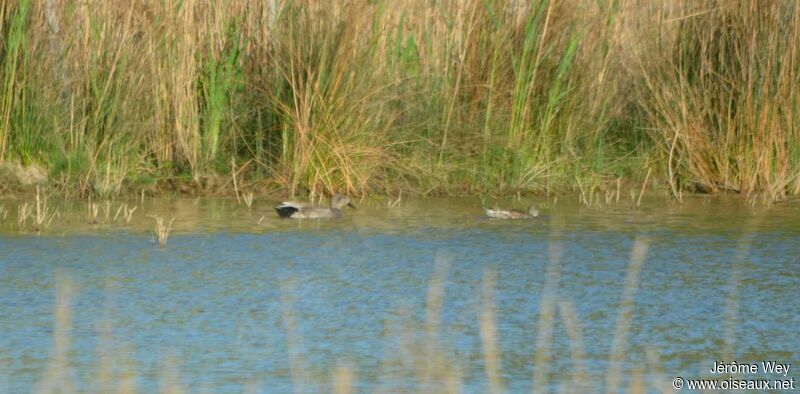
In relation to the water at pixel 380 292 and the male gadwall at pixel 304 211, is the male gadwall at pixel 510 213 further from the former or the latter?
the male gadwall at pixel 304 211

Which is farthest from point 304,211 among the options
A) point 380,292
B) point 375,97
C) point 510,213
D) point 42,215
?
point 380,292

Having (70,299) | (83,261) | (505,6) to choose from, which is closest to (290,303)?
(70,299)

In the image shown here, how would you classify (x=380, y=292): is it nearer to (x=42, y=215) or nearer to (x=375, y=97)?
(x=42, y=215)

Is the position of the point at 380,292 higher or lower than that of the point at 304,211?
lower

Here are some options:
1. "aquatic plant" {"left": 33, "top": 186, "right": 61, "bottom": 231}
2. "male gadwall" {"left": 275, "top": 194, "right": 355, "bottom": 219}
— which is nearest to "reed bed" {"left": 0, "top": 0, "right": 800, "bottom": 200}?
"aquatic plant" {"left": 33, "top": 186, "right": 61, "bottom": 231}

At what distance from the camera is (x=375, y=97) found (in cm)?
860

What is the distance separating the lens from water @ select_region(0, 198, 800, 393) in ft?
14.3

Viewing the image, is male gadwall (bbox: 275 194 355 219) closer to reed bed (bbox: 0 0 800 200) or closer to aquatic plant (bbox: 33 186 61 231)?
reed bed (bbox: 0 0 800 200)

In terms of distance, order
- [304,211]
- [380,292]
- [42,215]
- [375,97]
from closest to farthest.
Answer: [380,292]
[42,215]
[304,211]
[375,97]

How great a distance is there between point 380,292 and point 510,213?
2.07 m

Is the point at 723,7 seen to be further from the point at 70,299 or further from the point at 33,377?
the point at 33,377

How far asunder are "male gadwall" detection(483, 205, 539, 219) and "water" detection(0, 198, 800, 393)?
0.26ft

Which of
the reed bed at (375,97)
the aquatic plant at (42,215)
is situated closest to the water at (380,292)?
the aquatic plant at (42,215)

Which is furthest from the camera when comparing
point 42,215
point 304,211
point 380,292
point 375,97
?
point 375,97
